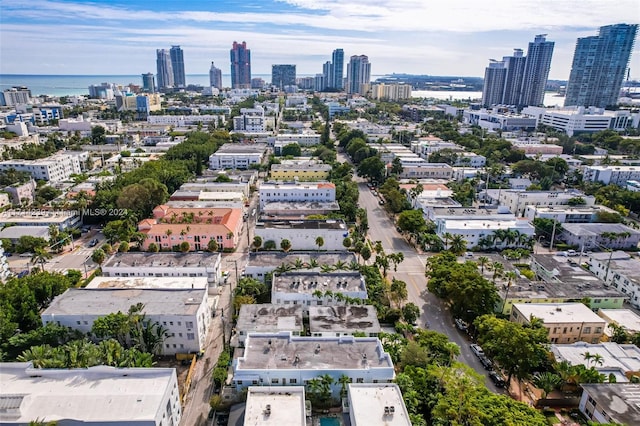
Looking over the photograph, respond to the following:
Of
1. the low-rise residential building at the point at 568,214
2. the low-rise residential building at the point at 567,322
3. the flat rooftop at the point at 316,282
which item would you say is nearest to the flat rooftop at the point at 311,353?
the flat rooftop at the point at 316,282

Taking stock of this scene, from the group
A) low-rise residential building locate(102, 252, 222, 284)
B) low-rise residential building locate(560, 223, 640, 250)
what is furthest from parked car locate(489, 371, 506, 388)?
low-rise residential building locate(560, 223, 640, 250)

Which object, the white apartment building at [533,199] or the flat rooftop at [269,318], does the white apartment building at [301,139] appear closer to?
the white apartment building at [533,199]

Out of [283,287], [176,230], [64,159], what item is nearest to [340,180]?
[176,230]

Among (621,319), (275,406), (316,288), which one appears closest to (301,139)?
(316,288)

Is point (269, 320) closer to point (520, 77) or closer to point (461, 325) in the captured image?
point (461, 325)

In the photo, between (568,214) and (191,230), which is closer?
(191,230)

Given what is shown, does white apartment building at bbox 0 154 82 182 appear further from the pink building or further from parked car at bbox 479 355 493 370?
parked car at bbox 479 355 493 370
